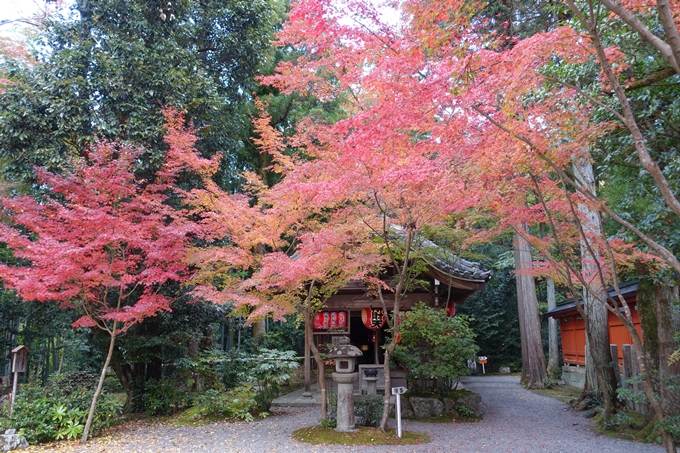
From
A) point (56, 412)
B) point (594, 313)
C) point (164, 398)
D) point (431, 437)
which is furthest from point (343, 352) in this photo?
point (594, 313)

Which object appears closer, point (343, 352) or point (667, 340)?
point (667, 340)

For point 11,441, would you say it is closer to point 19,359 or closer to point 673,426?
point 19,359

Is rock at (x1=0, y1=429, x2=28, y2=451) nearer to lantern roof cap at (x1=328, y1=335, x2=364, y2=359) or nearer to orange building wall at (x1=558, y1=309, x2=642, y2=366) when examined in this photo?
lantern roof cap at (x1=328, y1=335, x2=364, y2=359)

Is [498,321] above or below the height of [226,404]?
above

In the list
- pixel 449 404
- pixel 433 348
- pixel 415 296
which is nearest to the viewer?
pixel 449 404

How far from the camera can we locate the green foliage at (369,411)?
746cm

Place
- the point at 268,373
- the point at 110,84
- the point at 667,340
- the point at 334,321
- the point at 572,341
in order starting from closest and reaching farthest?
the point at 667,340
the point at 110,84
the point at 268,373
the point at 334,321
the point at 572,341

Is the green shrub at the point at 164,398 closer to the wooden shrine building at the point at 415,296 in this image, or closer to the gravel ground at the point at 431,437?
the gravel ground at the point at 431,437

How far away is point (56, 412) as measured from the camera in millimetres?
7129

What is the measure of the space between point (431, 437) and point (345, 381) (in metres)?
1.57

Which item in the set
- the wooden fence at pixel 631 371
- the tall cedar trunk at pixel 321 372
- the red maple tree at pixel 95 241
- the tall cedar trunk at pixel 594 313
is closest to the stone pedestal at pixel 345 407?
the tall cedar trunk at pixel 321 372

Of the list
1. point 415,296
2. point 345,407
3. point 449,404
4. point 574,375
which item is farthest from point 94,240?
point 574,375

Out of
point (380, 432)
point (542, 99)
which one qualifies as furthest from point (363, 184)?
point (380, 432)

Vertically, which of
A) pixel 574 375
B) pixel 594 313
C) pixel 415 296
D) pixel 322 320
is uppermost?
pixel 415 296
